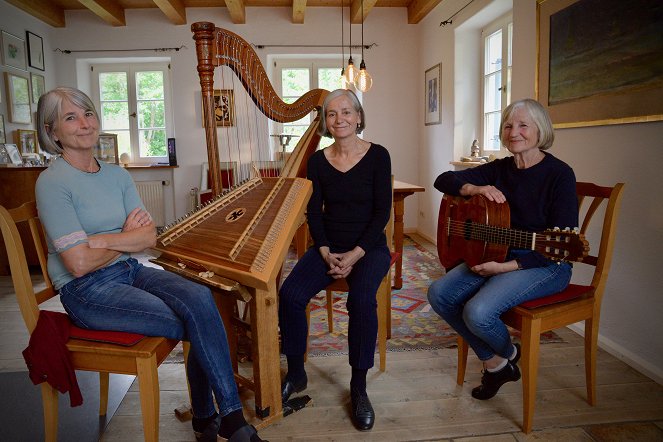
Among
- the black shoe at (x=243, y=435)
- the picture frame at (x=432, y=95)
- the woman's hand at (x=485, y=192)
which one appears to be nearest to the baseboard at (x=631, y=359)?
the woman's hand at (x=485, y=192)

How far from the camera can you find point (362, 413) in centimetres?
164

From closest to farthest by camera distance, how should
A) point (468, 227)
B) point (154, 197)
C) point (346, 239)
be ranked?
point (468, 227) → point (346, 239) → point (154, 197)

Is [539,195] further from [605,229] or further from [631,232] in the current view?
[631,232]

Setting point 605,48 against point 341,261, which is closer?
point 341,261

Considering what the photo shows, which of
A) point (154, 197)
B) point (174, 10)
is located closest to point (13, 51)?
point (174, 10)

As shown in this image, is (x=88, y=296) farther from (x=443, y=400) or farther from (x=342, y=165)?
(x=443, y=400)

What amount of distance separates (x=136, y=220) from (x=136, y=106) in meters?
4.71

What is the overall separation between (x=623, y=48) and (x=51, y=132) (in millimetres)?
2236

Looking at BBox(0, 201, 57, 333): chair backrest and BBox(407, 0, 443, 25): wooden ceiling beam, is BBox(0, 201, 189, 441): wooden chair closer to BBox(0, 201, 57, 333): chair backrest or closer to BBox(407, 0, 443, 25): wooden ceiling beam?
BBox(0, 201, 57, 333): chair backrest

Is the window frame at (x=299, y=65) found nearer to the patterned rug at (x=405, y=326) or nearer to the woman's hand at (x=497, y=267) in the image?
the patterned rug at (x=405, y=326)

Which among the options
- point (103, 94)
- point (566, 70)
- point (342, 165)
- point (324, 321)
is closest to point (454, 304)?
point (342, 165)

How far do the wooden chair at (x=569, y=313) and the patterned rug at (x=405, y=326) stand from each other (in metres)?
→ 0.65

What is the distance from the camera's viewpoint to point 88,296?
53.4 inches

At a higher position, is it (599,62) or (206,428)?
(599,62)
